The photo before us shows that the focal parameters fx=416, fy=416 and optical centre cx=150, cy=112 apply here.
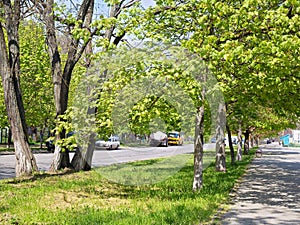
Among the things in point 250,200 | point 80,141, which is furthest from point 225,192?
point 80,141

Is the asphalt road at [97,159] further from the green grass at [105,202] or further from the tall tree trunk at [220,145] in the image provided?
the green grass at [105,202]

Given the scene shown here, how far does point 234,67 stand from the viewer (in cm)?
940

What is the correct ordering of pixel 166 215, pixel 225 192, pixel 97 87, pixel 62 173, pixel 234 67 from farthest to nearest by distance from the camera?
pixel 62 173 < pixel 225 192 < pixel 97 87 < pixel 234 67 < pixel 166 215

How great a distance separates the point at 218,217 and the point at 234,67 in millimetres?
3358

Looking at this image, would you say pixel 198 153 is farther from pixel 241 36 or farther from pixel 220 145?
pixel 220 145

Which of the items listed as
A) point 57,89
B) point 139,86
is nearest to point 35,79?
point 57,89

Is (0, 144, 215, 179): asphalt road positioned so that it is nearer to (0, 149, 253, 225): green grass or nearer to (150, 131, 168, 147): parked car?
(150, 131, 168, 147): parked car

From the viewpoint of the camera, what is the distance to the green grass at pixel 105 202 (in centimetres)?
767

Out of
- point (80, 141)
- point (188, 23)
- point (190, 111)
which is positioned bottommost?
point (80, 141)

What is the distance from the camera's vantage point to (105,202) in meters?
9.84

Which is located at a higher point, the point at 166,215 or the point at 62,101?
the point at 62,101

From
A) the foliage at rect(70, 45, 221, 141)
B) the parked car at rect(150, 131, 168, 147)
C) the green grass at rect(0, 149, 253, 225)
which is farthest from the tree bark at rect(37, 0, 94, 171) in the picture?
the foliage at rect(70, 45, 221, 141)

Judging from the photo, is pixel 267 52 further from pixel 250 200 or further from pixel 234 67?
pixel 250 200

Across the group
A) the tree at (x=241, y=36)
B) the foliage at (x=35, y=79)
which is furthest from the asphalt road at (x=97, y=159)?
the tree at (x=241, y=36)
